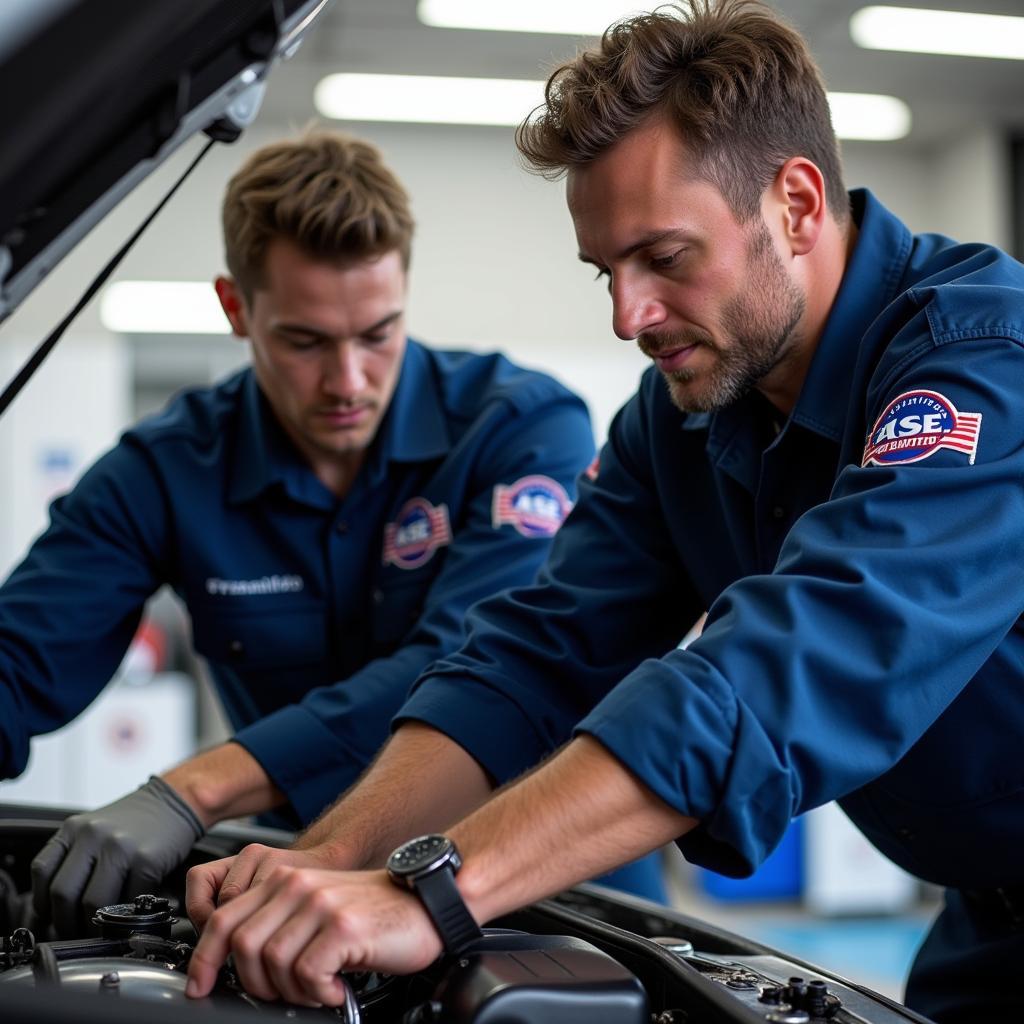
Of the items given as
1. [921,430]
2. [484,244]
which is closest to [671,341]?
[921,430]

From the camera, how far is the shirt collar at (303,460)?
1924 millimetres

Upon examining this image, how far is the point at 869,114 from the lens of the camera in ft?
18.6

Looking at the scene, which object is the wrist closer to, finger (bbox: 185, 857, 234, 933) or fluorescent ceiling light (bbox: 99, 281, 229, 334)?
finger (bbox: 185, 857, 234, 933)

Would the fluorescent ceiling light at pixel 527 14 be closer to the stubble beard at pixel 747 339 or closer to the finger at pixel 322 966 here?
the stubble beard at pixel 747 339

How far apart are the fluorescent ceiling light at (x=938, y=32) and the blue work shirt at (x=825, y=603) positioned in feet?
12.5

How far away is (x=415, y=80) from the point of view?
534 centimetres

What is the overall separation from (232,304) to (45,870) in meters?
0.96

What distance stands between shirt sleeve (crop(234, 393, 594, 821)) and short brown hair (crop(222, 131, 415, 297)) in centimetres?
→ 33

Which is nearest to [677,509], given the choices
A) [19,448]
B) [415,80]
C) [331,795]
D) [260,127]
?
[331,795]

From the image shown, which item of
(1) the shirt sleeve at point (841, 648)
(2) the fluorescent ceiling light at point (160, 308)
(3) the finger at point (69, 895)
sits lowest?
(3) the finger at point (69, 895)

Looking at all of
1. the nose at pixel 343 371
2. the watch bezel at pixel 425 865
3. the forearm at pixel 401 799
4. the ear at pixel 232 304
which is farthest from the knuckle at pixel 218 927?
the ear at pixel 232 304

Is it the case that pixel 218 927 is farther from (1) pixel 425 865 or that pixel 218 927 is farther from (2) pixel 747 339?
(2) pixel 747 339

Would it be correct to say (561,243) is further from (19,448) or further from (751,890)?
(751,890)

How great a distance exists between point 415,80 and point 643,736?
4876mm
